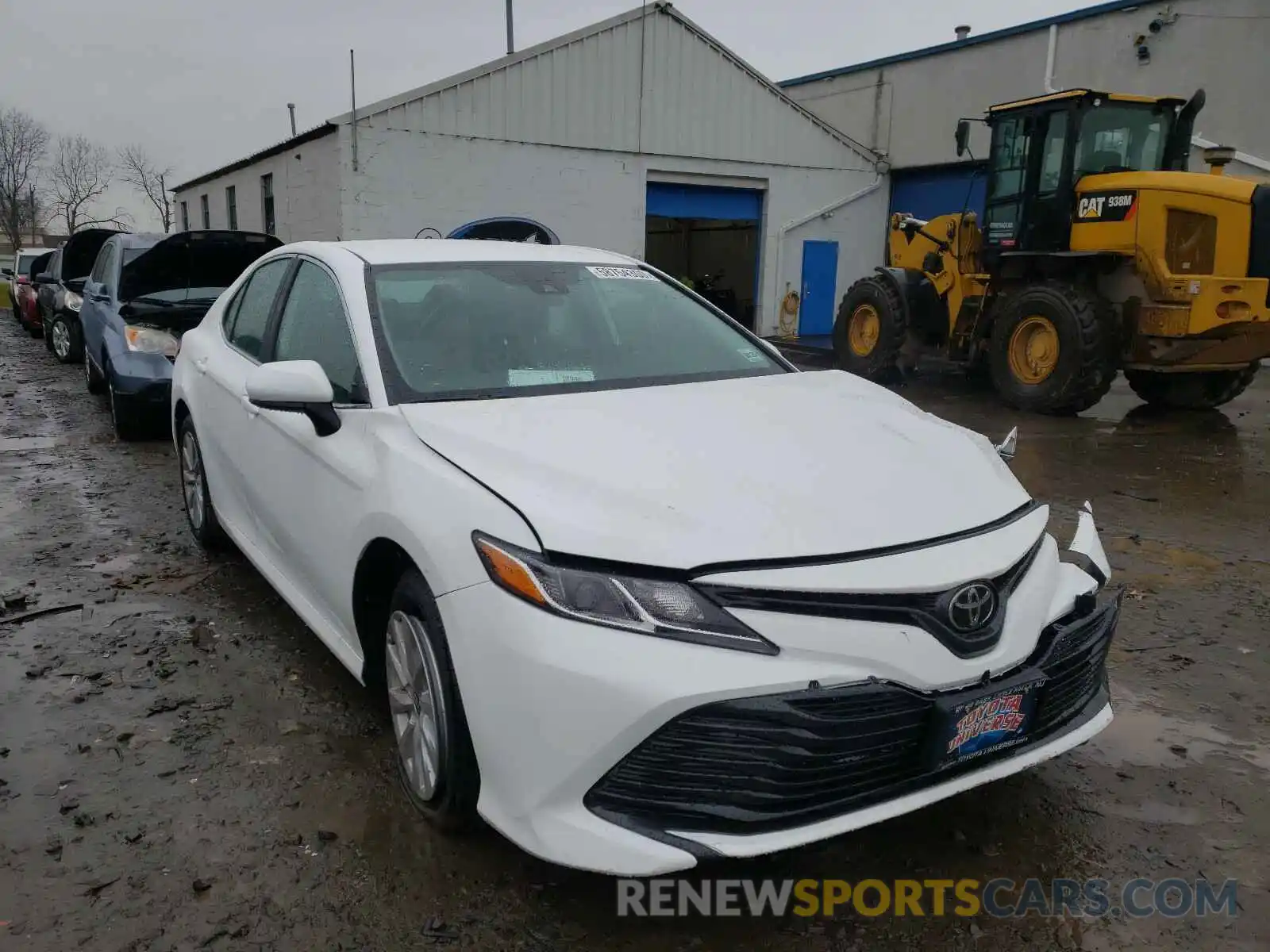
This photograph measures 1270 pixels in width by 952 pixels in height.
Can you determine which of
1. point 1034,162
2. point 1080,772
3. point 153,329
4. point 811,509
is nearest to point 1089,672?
point 1080,772

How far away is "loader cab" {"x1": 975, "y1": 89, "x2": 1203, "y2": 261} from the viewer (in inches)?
376

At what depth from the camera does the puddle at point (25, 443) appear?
766cm

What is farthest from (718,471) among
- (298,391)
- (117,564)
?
(117,564)

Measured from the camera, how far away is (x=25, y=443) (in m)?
7.86

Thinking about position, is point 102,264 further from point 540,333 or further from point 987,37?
point 987,37

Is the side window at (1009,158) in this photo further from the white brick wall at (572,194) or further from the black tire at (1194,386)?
the white brick wall at (572,194)

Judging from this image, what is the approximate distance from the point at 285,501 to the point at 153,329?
4.95 metres

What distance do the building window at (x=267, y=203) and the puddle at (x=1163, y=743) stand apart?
18.6 m

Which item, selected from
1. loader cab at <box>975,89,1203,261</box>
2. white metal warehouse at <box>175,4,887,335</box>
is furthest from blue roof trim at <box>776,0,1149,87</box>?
loader cab at <box>975,89,1203,261</box>

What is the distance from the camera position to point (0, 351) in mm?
15469

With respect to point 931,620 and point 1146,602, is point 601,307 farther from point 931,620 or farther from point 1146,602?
point 1146,602

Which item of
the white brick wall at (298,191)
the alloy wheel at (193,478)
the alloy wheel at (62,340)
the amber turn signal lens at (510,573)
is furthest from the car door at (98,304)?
the amber turn signal lens at (510,573)

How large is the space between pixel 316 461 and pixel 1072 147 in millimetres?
9004

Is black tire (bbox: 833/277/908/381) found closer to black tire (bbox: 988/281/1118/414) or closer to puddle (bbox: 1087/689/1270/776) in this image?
black tire (bbox: 988/281/1118/414)
